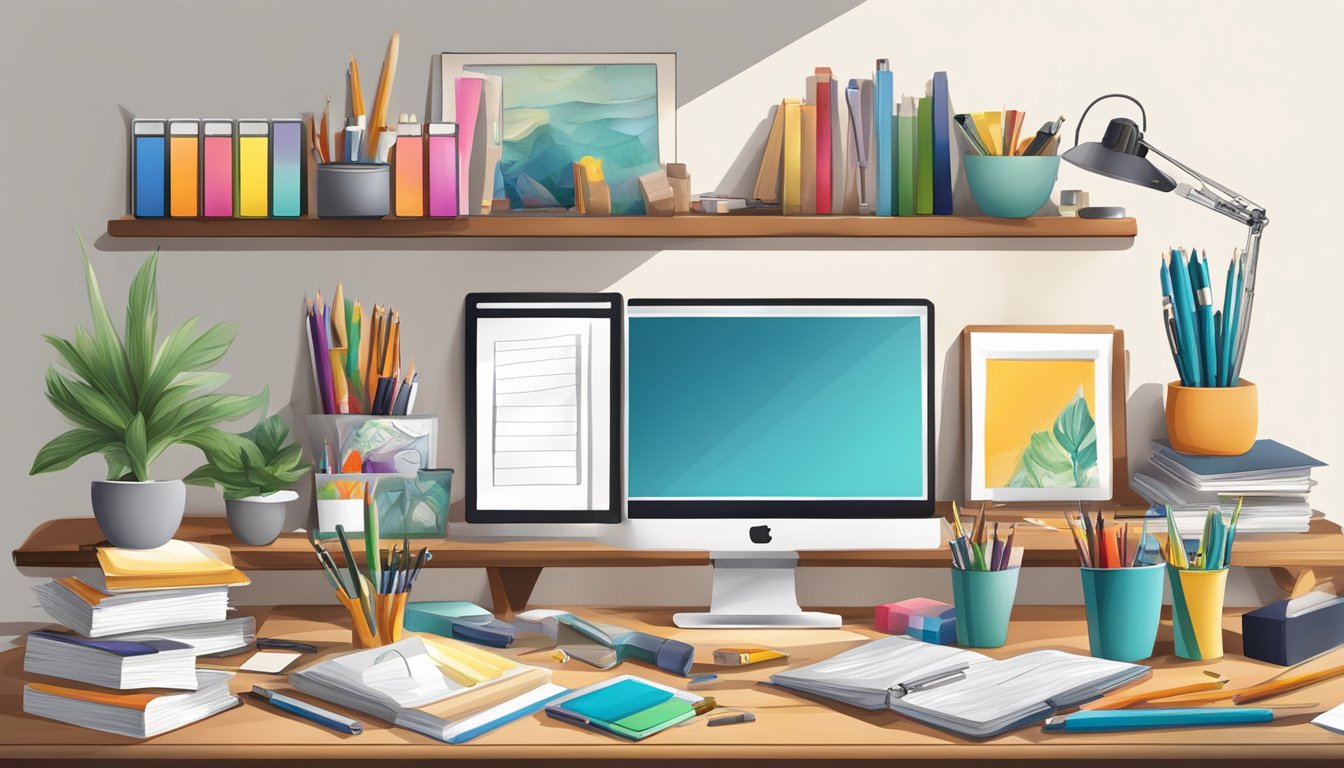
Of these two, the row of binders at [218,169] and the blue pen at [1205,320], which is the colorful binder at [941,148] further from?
the row of binders at [218,169]

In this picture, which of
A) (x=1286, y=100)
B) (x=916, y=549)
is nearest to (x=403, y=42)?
(x=916, y=549)

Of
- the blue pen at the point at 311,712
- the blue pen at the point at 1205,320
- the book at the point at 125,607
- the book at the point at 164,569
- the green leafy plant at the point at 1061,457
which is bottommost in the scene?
the blue pen at the point at 311,712

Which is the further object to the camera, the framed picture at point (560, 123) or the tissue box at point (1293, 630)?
the framed picture at point (560, 123)

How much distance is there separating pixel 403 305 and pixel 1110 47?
1320mm

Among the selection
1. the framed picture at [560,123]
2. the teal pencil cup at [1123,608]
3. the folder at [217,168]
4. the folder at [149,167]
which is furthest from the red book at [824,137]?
the folder at [149,167]

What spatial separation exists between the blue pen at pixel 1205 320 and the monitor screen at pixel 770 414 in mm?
501

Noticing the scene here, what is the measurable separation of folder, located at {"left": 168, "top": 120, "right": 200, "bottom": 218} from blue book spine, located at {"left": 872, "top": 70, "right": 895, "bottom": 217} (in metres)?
1.13

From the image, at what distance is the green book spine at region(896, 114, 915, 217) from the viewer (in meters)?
2.13

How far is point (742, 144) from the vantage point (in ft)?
7.24

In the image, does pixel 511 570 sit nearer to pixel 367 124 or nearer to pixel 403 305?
pixel 403 305

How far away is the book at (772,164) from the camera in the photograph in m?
2.18

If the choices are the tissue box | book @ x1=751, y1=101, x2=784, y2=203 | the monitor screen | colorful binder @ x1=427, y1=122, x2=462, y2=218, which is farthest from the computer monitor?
the tissue box

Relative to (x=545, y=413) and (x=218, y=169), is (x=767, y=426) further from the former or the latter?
(x=218, y=169)

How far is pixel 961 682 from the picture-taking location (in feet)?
5.27
